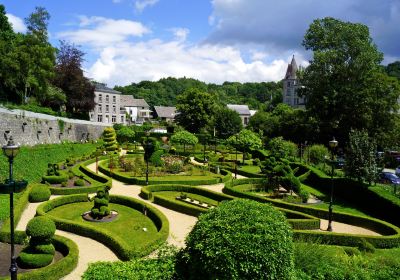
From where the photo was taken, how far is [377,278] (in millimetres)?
10992

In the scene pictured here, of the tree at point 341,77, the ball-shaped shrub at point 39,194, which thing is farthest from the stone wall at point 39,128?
the tree at point 341,77

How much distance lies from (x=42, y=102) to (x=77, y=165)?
24.8m

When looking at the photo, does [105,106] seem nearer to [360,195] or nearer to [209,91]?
[209,91]

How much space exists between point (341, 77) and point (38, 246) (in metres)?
39.7

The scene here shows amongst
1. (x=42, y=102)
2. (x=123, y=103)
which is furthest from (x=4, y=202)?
(x=123, y=103)

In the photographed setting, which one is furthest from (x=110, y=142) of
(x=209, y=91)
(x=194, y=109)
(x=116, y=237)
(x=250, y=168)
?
(x=209, y=91)

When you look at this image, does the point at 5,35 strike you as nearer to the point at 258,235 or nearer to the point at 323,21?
the point at 323,21

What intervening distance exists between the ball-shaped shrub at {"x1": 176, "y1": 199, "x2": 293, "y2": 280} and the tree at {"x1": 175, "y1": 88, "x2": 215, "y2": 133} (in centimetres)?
6590

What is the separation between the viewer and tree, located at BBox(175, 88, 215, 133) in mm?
75562

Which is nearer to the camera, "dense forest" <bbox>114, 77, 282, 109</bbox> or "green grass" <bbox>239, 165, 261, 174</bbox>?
"green grass" <bbox>239, 165, 261, 174</bbox>

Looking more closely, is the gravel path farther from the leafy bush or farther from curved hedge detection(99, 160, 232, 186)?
the leafy bush

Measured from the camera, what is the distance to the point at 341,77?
4538cm

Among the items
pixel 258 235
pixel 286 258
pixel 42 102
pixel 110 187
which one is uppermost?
pixel 42 102

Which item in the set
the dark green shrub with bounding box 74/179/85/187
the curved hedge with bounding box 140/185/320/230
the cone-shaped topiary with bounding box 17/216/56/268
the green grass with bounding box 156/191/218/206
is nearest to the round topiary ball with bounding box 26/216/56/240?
the cone-shaped topiary with bounding box 17/216/56/268
